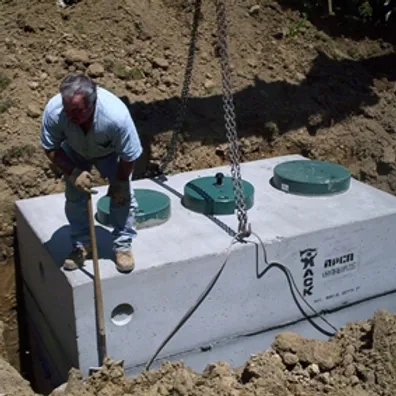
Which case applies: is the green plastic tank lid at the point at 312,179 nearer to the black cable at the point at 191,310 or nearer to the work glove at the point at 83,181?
the black cable at the point at 191,310

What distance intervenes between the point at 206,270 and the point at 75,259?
99 centimetres

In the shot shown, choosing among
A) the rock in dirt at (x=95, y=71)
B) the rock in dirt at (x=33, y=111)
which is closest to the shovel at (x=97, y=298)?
the rock in dirt at (x=33, y=111)

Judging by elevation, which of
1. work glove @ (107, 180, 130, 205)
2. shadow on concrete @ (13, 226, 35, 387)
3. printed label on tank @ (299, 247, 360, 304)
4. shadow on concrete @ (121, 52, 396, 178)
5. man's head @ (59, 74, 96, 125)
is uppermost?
man's head @ (59, 74, 96, 125)

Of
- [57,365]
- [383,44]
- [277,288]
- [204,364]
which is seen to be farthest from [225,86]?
[383,44]

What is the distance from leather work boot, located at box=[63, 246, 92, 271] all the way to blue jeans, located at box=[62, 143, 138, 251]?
5 centimetres

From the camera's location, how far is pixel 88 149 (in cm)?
467

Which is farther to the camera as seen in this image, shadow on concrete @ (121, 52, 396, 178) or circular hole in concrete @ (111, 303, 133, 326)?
shadow on concrete @ (121, 52, 396, 178)

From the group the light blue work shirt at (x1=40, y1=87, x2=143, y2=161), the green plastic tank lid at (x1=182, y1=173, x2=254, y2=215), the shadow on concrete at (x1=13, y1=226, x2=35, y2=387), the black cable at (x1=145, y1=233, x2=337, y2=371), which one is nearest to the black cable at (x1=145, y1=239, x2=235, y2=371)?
the black cable at (x1=145, y1=233, x2=337, y2=371)

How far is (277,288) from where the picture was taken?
5527mm

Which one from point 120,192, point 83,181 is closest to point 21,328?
point 120,192

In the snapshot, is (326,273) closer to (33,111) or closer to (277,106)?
(277,106)

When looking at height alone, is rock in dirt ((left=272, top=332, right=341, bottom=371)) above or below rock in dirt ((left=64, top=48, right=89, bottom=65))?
below

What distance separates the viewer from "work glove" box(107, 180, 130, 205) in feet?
15.8

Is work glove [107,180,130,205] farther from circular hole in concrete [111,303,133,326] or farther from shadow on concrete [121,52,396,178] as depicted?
shadow on concrete [121,52,396,178]
